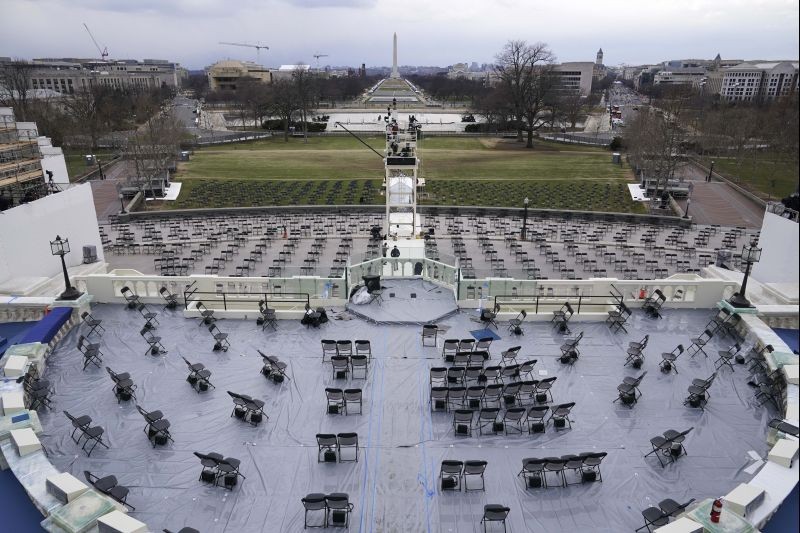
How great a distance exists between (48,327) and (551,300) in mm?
15733

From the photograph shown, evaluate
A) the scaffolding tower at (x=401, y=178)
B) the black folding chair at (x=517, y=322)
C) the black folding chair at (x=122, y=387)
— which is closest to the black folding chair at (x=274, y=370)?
the black folding chair at (x=122, y=387)

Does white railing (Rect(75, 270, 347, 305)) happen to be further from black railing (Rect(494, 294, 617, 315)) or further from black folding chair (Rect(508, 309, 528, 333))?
black folding chair (Rect(508, 309, 528, 333))

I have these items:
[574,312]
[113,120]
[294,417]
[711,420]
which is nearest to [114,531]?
[294,417]

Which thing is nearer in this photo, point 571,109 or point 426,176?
point 426,176

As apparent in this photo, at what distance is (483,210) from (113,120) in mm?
71826

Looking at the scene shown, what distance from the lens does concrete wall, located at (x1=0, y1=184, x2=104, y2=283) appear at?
66.7 ft

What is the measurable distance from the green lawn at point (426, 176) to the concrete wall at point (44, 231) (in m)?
20.9

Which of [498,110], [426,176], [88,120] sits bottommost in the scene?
[426,176]

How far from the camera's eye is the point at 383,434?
38.4 feet

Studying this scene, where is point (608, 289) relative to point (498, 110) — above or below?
below

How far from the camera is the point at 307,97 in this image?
318ft

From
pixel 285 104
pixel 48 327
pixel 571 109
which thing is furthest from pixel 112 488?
pixel 571 109

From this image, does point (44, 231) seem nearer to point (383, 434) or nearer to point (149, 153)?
point (383, 434)

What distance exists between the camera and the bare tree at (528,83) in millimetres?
78938
